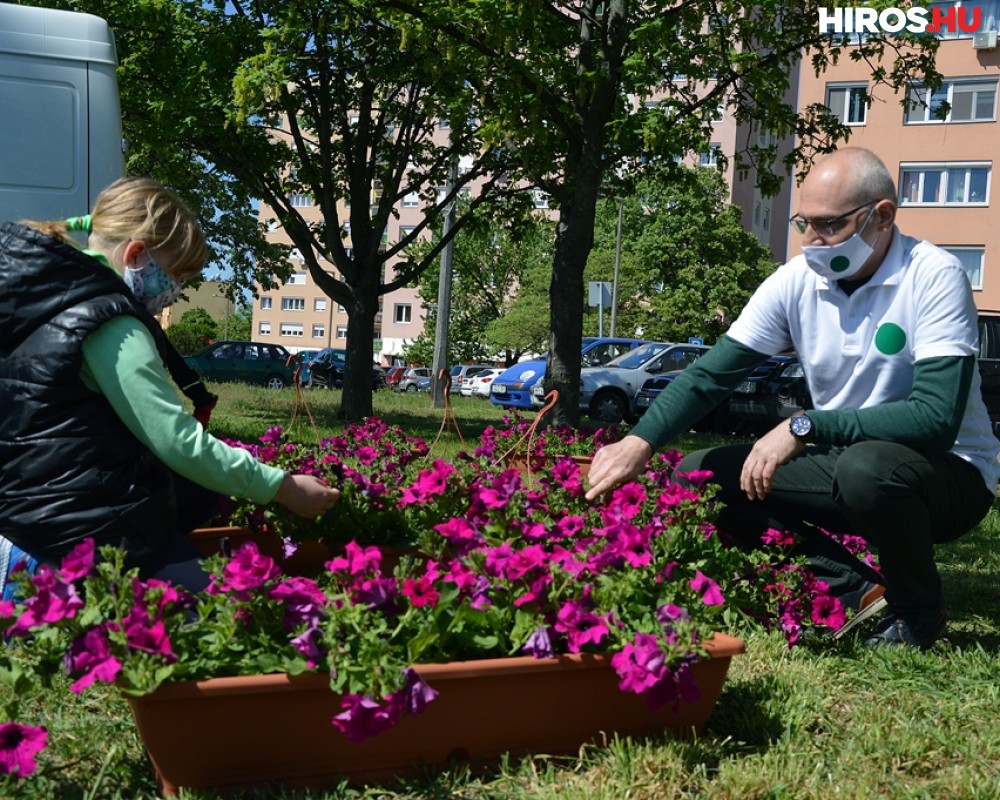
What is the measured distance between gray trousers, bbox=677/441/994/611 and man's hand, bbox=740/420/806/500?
8.3 inches

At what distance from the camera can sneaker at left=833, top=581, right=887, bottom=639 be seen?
3564 mm

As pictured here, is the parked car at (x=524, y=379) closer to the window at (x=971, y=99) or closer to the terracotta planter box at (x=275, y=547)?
the terracotta planter box at (x=275, y=547)

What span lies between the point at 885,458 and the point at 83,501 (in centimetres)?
220

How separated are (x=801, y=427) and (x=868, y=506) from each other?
311 millimetres

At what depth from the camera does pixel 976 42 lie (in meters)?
36.8

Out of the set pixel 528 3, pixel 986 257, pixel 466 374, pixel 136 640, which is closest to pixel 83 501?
pixel 136 640

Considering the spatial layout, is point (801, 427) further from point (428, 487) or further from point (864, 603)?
point (428, 487)

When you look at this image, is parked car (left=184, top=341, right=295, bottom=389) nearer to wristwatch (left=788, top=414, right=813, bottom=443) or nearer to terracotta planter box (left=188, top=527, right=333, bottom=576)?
terracotta planter box (left=188, top=527, right=333, bottom=576)

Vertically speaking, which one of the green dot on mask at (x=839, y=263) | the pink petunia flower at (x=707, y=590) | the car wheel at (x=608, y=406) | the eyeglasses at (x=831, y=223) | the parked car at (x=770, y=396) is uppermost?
the eyeglasses at (x=831, y=223)

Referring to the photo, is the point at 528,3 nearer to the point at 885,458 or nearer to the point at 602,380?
the point at 885,458

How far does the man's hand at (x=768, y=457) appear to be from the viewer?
3.33 m

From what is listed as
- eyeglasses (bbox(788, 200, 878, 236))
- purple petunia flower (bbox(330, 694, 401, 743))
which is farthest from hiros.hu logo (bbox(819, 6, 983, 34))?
purple petunia flower (bbox(330, 694, 401, 743))

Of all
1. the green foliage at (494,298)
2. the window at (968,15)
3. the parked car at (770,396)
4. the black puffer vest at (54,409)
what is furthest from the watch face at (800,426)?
the green foliage at (494,298)

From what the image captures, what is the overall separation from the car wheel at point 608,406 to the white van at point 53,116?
14.1 meters
